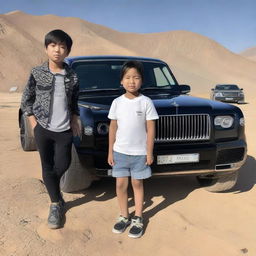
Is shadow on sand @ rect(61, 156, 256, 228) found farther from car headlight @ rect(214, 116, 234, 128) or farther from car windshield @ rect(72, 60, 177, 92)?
car windshield @ rect(72, 60, 177, 92)

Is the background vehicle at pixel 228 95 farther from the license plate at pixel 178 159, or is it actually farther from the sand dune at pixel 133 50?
the sand dune at pixel 133 50

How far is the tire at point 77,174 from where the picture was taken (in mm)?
3957

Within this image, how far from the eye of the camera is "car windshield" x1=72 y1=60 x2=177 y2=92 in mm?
5078

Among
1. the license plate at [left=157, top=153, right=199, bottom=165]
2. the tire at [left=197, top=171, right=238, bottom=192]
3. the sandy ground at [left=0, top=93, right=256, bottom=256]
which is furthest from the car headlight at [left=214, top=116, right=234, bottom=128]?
the sandy ground at [left=0, top=93, right=256, bottom=256]

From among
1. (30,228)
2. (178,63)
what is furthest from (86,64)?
(178,63)

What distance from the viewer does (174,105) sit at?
13.5 ft

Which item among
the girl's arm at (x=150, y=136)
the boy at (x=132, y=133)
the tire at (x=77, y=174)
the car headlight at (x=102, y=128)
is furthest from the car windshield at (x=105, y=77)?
the girl's arm at (x=150, y=136)

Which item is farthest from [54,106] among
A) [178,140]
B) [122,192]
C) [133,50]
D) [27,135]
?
[133,50]

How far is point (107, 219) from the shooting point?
3941 mm

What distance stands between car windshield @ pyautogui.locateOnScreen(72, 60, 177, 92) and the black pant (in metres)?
1.43

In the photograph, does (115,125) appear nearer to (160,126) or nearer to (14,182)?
(160,126)

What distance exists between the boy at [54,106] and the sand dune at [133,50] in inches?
1952

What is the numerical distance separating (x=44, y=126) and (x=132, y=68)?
0.98m

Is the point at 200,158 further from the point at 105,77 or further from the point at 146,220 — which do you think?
the point at 105,77
